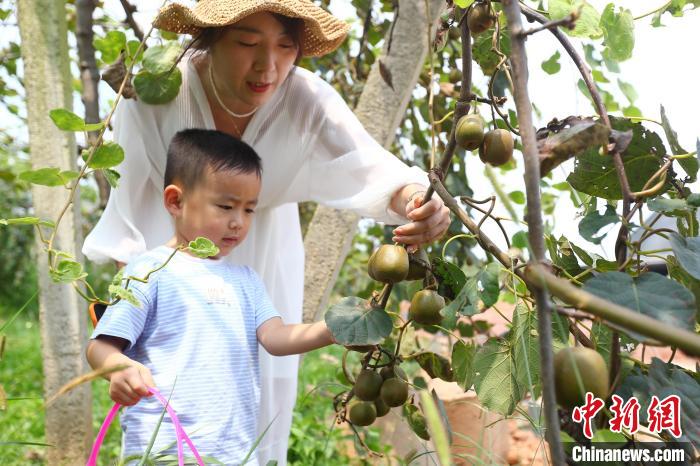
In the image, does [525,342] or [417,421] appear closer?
[525,342]

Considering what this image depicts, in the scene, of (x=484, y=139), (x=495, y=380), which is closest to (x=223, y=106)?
(x=484, y=139)

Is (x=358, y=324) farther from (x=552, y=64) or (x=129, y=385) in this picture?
(x=552, y=64)

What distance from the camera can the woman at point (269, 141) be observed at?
5.58ft

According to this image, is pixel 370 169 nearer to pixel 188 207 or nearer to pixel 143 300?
pixel 188 207

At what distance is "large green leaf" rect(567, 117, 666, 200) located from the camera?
1047 millimetres

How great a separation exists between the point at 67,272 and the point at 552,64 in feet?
4.74

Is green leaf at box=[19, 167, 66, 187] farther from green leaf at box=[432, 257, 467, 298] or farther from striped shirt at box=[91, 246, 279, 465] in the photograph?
green leaf at box=[432, 257, 467, 298]

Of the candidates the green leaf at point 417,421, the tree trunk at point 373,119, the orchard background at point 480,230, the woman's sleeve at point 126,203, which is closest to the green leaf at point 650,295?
the orchard background at point 480,230

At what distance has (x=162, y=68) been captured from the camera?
1.72 meters

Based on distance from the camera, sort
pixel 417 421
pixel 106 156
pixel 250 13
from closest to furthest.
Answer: pixel 106 156 < pixel 417 421 < pixel 250 13

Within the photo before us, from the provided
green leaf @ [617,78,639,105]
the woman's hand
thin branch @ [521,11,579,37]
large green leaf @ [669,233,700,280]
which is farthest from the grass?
green leaf @ [617,78,639,105]

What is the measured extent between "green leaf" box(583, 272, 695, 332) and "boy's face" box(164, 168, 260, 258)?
0.97 meters

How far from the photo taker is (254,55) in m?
1.70

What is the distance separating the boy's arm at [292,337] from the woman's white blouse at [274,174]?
1.03 ft
